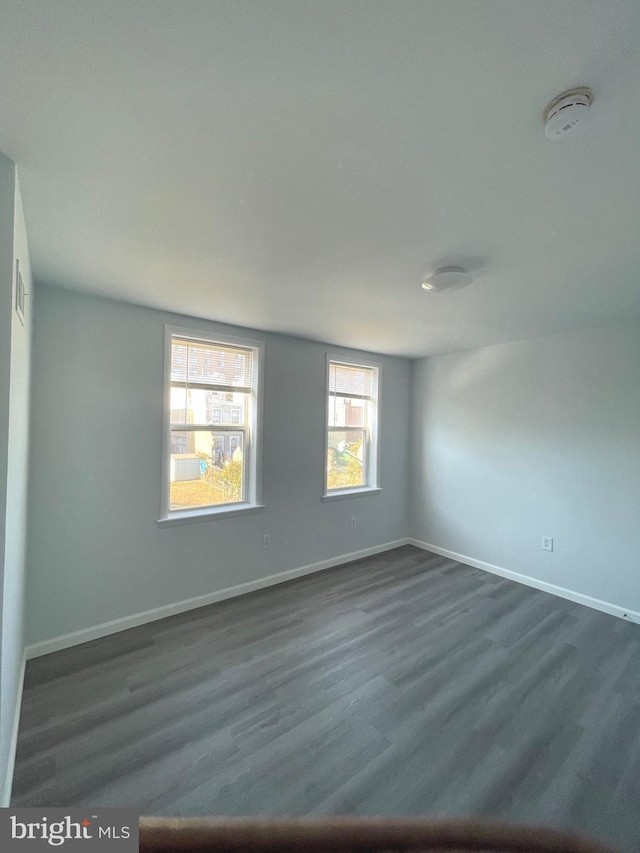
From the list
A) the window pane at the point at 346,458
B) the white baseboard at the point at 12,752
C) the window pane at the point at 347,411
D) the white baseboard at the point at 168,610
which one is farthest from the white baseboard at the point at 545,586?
the white baseboard at the point at 12,752

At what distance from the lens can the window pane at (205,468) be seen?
2.87 meters

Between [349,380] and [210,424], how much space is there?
1.77 m

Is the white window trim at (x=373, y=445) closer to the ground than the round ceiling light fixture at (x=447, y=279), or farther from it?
closer to the ground

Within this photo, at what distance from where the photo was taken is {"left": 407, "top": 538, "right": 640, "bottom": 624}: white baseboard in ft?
9.42

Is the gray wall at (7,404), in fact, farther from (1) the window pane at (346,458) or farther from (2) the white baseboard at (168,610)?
(1) the window pane at (346,458)

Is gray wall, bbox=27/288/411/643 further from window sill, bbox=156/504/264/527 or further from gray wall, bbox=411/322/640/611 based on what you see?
gray wall, bbox=411/322/640/611

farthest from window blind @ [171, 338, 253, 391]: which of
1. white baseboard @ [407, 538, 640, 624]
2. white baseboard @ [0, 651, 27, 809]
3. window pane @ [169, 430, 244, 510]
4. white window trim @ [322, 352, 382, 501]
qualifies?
white baseboard @ [407, 538, 640, 624]

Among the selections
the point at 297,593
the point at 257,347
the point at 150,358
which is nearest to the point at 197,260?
the point at 150,358

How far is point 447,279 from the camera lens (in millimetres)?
1965

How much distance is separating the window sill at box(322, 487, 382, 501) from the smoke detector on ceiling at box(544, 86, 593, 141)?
126 inches

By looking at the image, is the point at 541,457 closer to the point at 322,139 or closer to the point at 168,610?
the point at 322,139

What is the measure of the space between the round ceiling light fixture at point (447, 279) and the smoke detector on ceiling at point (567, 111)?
2.96 ft

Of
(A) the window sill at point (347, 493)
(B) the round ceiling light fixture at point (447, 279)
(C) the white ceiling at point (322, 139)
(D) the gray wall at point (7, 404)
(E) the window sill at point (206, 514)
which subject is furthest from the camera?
(A) the window sill at point (347, 493)

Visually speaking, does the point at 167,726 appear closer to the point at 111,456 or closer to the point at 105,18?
the point at 111,456
